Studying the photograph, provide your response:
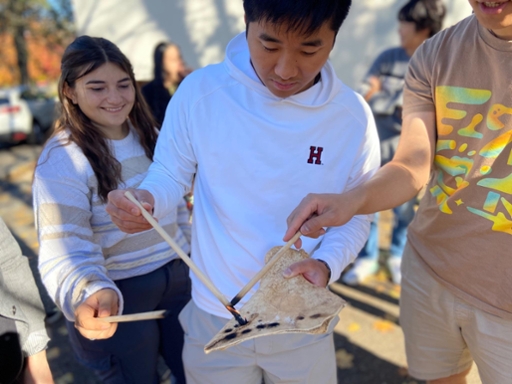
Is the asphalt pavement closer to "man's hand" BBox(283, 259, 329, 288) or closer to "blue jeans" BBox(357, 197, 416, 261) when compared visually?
"blue jeans" BBox(357, 197, 416, 261)

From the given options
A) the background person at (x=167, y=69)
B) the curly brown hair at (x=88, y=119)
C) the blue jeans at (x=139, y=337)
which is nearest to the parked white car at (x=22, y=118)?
the background person at (x=167, y=69)

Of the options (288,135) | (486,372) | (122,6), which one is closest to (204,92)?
(288,135)

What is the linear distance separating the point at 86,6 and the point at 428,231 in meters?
6.67

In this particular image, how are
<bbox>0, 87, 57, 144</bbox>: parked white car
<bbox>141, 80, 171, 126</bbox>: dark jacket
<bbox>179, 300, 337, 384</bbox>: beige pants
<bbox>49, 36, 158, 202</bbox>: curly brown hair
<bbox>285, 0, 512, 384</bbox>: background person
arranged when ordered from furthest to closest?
<bbox>0, 87, 57, 144</bbox>: parked white car → <bbox>141, 80, 171, 126</bbox>: dark jacket → <bbox>49, 36, 158, 202</bbox>: curly brown hair → <bbox>179, 300, 337, 384</bbox>: beige pants → <bbox>285, 0, 512, 384</bbox>: background person

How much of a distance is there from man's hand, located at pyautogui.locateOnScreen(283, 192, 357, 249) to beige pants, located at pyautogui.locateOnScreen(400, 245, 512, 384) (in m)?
0.59

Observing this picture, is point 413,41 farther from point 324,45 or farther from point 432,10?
point 324,45

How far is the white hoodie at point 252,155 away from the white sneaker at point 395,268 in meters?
2.61

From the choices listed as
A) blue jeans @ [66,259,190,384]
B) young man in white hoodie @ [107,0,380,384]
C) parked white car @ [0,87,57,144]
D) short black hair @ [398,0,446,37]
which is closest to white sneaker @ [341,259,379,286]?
short black hair @ [398,0,446,37]

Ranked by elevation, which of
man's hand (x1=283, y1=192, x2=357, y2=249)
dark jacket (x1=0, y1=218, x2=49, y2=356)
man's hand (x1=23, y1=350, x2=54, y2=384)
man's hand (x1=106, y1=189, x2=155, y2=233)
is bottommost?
man's hand (x1=23, y1=350, x2=54, y2=384)

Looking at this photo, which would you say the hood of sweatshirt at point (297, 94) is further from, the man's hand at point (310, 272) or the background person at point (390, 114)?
the background person at point (390, 114)

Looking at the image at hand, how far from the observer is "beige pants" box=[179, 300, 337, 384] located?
156cm

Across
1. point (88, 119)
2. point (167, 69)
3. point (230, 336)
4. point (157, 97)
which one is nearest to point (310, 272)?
point (230, 336)

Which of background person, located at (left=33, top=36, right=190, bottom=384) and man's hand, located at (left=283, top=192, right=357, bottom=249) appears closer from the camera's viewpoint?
man's hand, located at (left=283, top=192, right=357, bottom=249)

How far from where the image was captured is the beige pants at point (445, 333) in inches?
61.5
